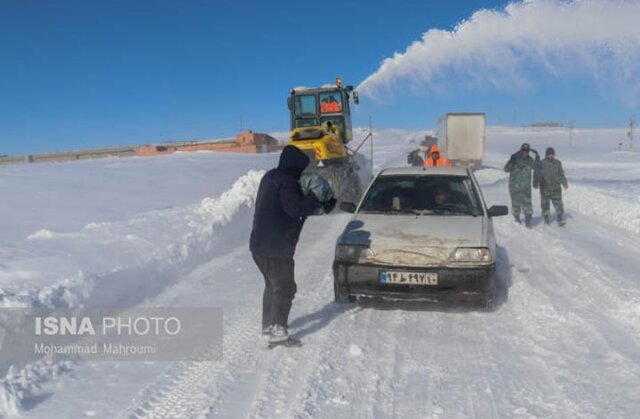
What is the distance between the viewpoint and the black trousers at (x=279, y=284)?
463 cm

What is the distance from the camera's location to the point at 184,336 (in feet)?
16.2

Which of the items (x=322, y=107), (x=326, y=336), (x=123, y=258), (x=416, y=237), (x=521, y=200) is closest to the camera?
(x=326, y=336)

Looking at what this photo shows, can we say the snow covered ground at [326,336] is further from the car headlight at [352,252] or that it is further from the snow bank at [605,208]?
the snow bank at [605,208]

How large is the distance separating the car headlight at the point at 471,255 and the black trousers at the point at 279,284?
1693 millimetres

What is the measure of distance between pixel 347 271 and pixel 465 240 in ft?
4.05

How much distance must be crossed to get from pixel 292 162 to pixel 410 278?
1719mm

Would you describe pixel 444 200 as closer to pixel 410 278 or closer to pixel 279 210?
pixel 410 278

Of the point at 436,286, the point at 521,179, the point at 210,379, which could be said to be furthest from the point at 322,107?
the point at 210,379

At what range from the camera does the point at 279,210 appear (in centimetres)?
457

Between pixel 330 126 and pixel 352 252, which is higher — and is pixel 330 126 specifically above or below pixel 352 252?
above

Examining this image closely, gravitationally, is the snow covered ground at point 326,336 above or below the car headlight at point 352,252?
below

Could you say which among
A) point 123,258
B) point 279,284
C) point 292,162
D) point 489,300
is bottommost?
point 489,300

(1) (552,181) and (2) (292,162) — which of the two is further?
(1) (552,181)

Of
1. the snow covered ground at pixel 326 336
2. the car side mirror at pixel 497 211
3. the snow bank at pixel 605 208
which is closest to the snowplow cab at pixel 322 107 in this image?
the snow covered ground at pixel 326 336
